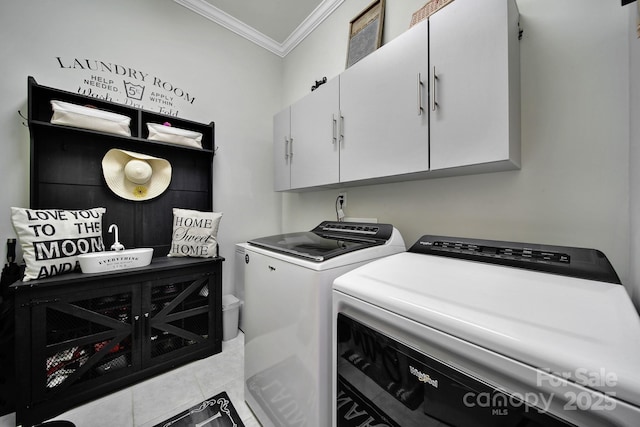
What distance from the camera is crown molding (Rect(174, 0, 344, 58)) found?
6.98ft

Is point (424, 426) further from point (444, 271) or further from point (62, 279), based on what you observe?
point (62, 279)

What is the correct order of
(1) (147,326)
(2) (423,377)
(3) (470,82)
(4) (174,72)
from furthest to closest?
1. (4) (174,72)
2. (1) (147,326)
3. (3) (470,82)
4. (2) (423,377)

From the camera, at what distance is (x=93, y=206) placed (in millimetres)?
1738

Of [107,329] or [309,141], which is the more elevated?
[309,141]

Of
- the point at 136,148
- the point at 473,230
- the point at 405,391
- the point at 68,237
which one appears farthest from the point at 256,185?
the point at 405,391

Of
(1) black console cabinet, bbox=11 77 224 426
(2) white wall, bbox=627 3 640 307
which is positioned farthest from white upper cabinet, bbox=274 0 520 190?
(1) black console cabinet, bbox=11 77 224 426

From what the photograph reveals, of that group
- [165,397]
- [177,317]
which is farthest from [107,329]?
[165,397]

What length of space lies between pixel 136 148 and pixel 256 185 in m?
1.13

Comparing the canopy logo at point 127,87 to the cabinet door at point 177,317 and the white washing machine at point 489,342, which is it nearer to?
the cabinet door at point 177,317

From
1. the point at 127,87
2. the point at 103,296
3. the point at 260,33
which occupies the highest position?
the point at 260,33

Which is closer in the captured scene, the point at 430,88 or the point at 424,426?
the point at 424,426

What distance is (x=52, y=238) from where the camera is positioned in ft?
4.43

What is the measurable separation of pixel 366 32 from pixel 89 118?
6.95 feet

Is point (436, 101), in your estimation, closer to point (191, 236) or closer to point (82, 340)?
point (191, 236)
